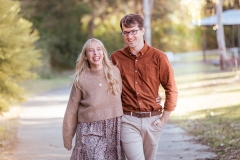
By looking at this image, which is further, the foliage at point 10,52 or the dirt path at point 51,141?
the foliage at point 10,52

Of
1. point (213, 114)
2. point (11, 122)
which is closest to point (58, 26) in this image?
point (11, 122)

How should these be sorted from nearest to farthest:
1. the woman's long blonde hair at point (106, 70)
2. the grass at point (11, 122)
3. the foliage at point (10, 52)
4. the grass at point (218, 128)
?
the woman's long blonde hair at point (106, 70)
the grass at point (218, 128)
the grass at point (11, 122)
the foliage at point (10, 52)

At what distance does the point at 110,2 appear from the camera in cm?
4231

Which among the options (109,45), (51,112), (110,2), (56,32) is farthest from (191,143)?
Result: (109,45)

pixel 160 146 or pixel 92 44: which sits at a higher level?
pixel 92 44

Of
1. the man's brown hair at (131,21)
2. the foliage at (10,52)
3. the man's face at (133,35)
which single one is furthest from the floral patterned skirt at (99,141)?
the foliage at (10,52)

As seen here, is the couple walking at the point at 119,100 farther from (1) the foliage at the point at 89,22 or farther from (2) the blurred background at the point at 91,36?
(1) the foliage at the point at 89,22

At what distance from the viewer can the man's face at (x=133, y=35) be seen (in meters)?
5.95

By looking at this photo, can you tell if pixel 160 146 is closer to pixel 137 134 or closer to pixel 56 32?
pixel 137 134

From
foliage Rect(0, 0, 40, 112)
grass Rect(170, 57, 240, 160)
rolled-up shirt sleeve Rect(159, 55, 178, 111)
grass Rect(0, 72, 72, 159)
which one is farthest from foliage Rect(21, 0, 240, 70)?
rolled-up shirt sleeve Rect(159, 55, 178, 111)

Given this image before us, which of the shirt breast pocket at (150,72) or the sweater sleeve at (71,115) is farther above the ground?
the shirt breast pocket at (150,72)

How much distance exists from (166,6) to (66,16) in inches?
489

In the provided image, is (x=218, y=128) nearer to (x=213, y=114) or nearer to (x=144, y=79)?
(x=213, y=114)

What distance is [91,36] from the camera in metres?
41.0
